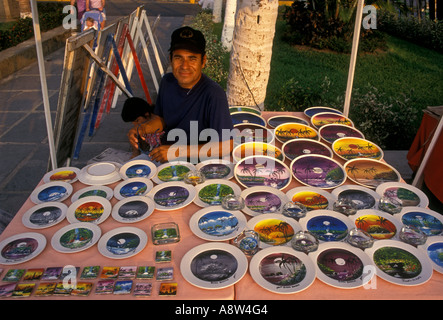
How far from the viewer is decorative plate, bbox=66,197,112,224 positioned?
180 centimetres

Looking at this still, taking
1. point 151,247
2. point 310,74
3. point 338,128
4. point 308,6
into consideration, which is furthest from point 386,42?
point 151,247

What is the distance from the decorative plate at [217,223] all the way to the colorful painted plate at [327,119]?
55.2 inches

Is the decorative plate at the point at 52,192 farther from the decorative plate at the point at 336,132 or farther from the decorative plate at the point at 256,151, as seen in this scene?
the decorative plate at the point at 336,132

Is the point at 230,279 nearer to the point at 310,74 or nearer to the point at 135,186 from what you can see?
the point at 135,186

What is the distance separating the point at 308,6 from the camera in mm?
10070

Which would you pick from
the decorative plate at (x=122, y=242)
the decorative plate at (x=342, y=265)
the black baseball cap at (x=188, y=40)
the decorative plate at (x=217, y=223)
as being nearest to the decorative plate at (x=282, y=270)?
the decorative plate at (x=342, y=265)

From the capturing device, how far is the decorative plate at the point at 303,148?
2.45 m

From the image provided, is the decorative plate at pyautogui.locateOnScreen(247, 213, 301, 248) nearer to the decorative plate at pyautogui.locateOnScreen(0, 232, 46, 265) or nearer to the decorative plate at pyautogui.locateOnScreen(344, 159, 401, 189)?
the decorative plate at pyautogui.locateOnScreen(344, 159, 401, 189)

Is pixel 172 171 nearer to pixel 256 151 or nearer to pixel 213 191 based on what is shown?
pixel 213 191

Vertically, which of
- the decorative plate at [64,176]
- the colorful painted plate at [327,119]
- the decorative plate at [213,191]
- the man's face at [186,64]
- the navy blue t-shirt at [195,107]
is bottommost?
the decorative plate at [64,176]

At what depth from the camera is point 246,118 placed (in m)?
3.03

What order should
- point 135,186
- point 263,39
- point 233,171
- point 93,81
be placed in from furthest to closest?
point 93,81, point 263,39, point 233,171, point 135,186

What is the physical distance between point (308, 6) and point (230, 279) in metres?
10.2
